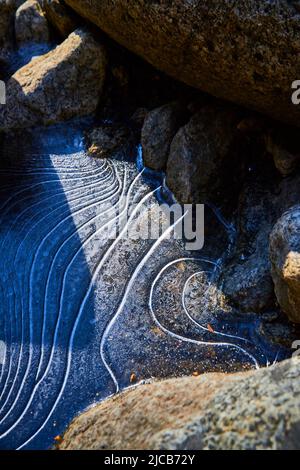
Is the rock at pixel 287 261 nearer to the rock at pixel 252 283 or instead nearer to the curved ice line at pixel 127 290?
the rock at pixel 252 283

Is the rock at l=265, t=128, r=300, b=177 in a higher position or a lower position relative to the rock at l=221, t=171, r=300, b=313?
higher

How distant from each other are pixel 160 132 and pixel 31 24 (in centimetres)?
310

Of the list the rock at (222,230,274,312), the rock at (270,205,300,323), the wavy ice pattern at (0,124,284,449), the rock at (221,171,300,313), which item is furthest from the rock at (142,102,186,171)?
the rock at (270,205,300,323)

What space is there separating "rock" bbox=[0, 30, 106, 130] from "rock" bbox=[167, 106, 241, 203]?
5.48 ft

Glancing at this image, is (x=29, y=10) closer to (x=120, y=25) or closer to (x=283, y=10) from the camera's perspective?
(x=120, y=25)

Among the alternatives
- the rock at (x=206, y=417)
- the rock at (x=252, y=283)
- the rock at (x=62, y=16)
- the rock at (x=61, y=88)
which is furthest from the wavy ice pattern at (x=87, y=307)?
the rock at (x=62, y=16)

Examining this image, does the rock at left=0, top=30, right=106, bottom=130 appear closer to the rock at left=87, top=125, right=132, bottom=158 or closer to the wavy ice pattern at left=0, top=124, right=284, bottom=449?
the rock at left=87, top=125, right=132, bottom=158

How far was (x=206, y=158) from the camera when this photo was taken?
5.68 m

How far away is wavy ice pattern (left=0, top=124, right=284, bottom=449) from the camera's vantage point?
4285 mm

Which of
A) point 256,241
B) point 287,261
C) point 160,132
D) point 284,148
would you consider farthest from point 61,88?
point 287,261

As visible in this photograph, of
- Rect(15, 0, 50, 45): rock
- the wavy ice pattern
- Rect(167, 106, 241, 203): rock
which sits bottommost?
the wavy ice pattern

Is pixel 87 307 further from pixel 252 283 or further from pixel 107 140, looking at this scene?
pixel 107 140

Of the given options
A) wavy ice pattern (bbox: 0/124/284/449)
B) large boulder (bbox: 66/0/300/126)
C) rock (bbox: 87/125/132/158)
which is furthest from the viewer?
rock (bbox: 87/125/132/158)
